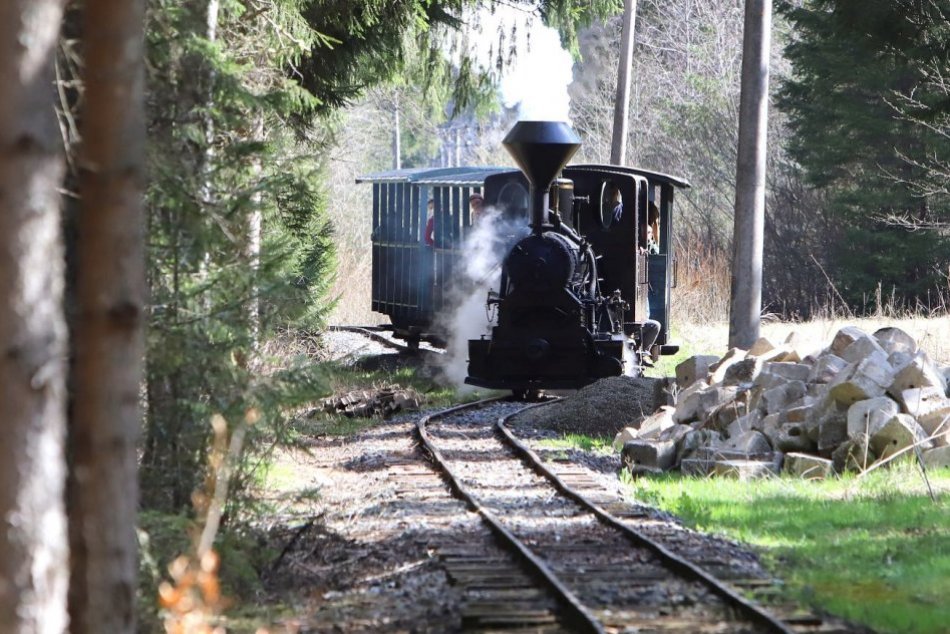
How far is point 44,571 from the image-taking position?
3.71m

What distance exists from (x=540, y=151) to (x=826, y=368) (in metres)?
4.66

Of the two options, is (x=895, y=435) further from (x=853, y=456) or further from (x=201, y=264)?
(x=201, y=264)

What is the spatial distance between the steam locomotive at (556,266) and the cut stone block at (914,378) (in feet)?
17.0

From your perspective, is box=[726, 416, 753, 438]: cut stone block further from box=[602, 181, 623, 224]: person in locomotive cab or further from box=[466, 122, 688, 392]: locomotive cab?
box=[602, 181, 623, 224]: person in locomotive cab

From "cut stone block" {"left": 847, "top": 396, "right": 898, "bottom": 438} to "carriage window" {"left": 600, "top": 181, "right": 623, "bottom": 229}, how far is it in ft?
23.8

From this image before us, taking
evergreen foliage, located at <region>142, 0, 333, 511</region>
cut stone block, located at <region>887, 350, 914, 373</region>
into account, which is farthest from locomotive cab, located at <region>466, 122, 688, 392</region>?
evergreen foliage, located at <region>142, 0, 333, 511</region>

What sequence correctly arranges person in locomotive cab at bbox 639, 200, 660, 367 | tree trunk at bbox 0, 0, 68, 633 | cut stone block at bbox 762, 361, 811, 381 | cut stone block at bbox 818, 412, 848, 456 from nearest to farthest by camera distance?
1. tree trunk at bbox 0, 0, 68, 633
2. cut stone block at bbox 818, 412, 848, 456
3. cut stone block at bbox 762, 361, 811, 381
4. person in locomotive cab at bbox 639, 200, 660, 367

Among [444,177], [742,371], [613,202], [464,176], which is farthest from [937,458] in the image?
[444,177]

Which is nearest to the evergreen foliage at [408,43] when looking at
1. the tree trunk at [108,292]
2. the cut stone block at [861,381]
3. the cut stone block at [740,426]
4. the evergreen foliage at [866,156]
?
the cut stone block at [740,426]

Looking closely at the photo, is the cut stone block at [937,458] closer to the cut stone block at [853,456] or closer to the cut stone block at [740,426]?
the cut stone block at [853,456]

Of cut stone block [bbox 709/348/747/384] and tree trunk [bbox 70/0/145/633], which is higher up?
tree trunk [bbox 70/0/145/633]

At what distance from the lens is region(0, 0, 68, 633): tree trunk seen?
358 centimetres

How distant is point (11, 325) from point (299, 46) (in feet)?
23.0

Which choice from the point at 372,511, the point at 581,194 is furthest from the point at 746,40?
the point at 372,511
